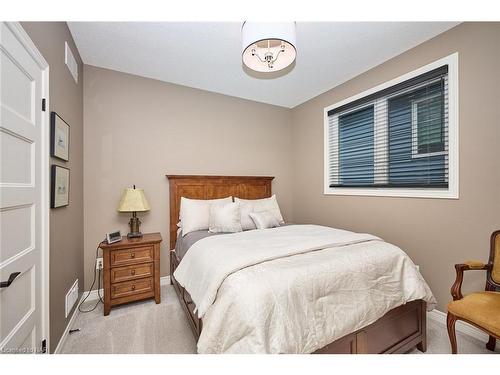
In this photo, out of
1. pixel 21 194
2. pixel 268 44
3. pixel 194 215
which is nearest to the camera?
pixel 21 194

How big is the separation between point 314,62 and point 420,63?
3.42 ft

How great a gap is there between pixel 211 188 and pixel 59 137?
1783mm

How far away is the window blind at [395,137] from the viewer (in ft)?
6.95

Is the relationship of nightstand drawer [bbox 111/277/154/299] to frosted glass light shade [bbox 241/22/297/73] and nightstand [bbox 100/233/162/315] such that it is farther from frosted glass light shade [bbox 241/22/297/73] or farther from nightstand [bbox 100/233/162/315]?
frosted glass light shade [bbox 241/22/297/73]

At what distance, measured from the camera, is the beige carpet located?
5.65ft

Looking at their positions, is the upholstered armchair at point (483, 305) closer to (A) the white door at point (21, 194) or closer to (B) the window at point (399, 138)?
(B) the window at point (399, 138)

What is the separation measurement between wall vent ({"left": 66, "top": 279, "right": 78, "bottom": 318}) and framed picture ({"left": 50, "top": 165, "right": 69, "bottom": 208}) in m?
0.80

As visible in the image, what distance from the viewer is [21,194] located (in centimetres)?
119

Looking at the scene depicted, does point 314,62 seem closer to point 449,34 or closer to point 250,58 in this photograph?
point 250,58

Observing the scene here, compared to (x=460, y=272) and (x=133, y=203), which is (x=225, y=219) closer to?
(x=133, y=203)

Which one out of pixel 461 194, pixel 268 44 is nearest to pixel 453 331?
pixel 461 194

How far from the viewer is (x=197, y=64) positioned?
2574 millimetres

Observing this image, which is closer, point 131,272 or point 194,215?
point 131,272
